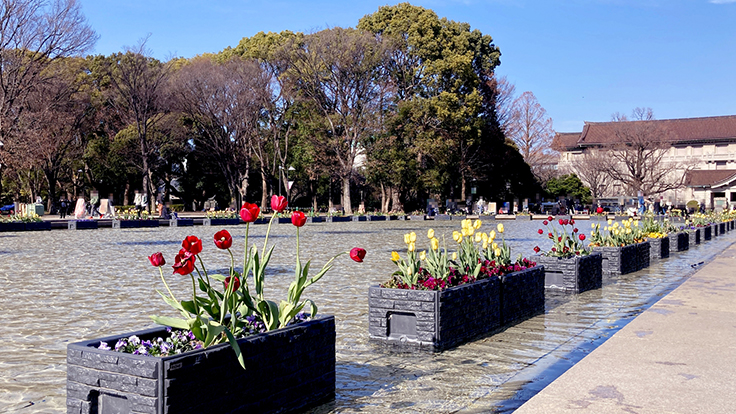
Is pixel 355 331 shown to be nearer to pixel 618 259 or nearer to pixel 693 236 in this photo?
pixel 618 259

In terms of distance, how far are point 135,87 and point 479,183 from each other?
104ft

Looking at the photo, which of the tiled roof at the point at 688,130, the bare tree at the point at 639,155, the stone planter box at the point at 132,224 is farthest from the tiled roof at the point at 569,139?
the stone planter box at the point at 132,224

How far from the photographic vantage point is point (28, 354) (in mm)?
6504

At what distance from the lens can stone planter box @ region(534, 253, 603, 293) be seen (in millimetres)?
10656

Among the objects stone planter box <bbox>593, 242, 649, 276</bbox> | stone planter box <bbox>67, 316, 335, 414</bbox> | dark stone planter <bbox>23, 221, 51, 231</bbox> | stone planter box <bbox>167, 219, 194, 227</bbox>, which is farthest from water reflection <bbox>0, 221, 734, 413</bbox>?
stone planter box <bbox>167, 219, 194, 227</bbox>

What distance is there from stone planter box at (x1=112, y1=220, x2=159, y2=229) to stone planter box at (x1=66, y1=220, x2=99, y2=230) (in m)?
0.94

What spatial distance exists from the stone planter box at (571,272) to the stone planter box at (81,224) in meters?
26.0

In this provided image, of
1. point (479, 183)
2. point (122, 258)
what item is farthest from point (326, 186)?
point (122, 258)

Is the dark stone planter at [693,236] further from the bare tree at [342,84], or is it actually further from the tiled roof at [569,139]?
the tiled roof at [569,139]

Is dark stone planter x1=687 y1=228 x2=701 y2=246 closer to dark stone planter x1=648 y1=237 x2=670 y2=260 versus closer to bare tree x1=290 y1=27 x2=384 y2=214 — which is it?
dark stone planter x1=648 y1=237 x2=670 y2=260

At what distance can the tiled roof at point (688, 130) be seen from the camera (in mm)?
94875

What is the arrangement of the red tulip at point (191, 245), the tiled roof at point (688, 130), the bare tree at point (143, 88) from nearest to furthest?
the red tulip at point (191, 245) → the bare tree at point (143, 88) → the tiled roof at point (688, 130)

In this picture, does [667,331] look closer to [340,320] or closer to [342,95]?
[340,320]

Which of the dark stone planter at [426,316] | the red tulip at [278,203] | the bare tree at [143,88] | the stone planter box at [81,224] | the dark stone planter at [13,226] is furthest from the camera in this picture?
the bare tree at [143,88]
